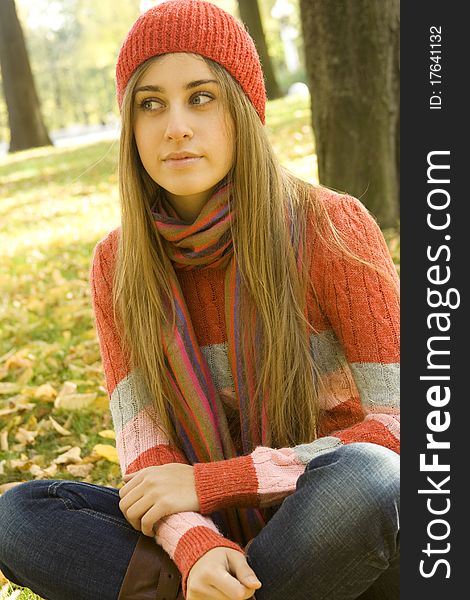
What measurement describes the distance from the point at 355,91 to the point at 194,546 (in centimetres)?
344

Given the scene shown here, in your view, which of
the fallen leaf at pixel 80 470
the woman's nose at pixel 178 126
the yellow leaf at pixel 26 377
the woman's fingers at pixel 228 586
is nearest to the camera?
the woman's fingers at pixel 228 586

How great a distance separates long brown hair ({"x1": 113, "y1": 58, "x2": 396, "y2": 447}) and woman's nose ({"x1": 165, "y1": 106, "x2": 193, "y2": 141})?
0.13 m

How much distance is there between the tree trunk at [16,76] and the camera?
52.8 feet

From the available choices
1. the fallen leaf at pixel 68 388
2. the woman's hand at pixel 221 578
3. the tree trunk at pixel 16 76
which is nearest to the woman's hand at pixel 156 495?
the woman's hand at pixel 221 578

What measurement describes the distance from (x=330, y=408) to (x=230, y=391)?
0.28 metres

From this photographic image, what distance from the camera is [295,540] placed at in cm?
188

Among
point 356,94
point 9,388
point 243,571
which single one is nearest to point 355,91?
point 356,94

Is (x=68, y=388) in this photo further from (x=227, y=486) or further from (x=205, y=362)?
(x=227, y=486)

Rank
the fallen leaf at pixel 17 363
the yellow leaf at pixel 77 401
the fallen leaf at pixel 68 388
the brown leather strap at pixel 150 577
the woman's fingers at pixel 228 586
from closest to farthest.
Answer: the woman's fingers at pixel 228 586 < the brown leather strap at pixel 150 577 < the yellow leaf at pixel 77 401 < the fallen leaf at pixel 68 388 < the fallen leaf at pixel 17 363

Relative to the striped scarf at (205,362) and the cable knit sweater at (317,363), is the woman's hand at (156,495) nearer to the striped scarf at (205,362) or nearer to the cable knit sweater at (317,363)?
the cable knit sweater at (317,363)

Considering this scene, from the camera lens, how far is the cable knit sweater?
205 cm

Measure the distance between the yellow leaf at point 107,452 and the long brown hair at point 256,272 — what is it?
A: 860mm

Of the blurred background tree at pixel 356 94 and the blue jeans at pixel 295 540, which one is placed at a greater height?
the blurred background tree at pixel 356 94

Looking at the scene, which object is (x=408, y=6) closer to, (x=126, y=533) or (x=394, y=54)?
(x=126, y=533)
